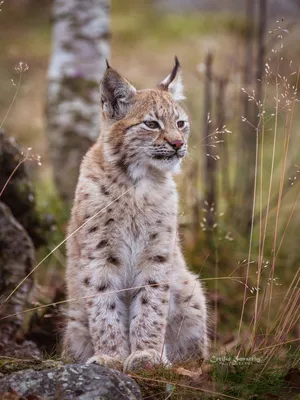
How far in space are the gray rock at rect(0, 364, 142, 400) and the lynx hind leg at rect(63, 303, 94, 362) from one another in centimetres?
130

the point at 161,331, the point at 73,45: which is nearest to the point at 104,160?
the point at 161,331

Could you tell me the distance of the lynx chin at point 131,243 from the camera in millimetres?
4332

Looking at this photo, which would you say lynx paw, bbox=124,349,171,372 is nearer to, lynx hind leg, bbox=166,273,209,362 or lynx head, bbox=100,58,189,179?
lynx hind leg, bbox=166,273,209,362

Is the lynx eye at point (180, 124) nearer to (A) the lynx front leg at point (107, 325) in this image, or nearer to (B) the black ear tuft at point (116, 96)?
(B) the black ear tuft at point (116, 96)

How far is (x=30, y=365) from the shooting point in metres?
3.51

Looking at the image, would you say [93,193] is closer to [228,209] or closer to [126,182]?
[126,182]

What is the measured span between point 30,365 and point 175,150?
5.19 feet

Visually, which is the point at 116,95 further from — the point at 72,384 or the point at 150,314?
the point at 72,384

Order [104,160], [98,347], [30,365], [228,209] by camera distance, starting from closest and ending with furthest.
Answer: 1. [30,365]
2. [98,347]
3. [104,160]
4. [228,209]

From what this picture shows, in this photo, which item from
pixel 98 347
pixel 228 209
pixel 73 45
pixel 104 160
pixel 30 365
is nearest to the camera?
pixel 30 365

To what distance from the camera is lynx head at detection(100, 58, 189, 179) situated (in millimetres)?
4477

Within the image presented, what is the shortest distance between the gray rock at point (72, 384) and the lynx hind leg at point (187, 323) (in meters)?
1.41

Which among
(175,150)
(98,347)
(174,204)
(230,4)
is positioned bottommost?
(98,347)

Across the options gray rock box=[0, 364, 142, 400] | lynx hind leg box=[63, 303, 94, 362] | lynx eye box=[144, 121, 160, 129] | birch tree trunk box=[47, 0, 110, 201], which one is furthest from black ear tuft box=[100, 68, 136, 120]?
birch tree trunk box=[47, 0, 110, 201]
